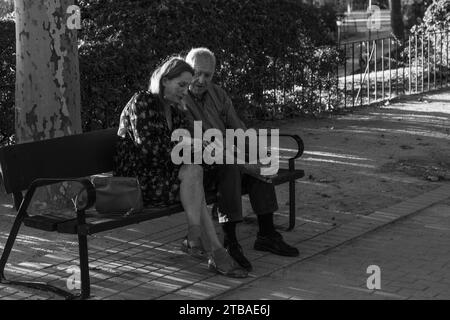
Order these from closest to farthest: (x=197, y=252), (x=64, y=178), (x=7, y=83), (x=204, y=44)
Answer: (x=64, y=178)
(x=197, y=252)
(x=7, y=83)
(x=204, y=44)

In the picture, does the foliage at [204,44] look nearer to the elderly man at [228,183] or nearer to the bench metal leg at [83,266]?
the elderly man at [228,183]

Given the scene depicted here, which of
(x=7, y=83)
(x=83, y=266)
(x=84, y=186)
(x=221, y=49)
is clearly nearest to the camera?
(x=84, y=186)

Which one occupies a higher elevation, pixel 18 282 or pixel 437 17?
pixel 437 17

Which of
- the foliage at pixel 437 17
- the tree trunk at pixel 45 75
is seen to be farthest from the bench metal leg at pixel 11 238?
the foliage at pixel 437 17

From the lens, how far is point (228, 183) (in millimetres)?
5633

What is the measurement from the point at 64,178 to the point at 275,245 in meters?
1.51

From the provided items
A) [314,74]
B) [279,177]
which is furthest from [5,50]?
[314,74]

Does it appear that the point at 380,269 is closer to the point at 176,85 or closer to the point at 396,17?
the point at 176,85

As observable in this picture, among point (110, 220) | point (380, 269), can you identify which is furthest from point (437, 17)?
point (110, 220)

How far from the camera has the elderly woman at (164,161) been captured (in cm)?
542

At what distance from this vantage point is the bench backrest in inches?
208

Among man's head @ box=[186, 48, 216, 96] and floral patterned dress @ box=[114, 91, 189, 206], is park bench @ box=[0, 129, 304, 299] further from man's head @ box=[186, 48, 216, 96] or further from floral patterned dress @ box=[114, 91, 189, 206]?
man's head @ box=[186, 48, 216, 96]
